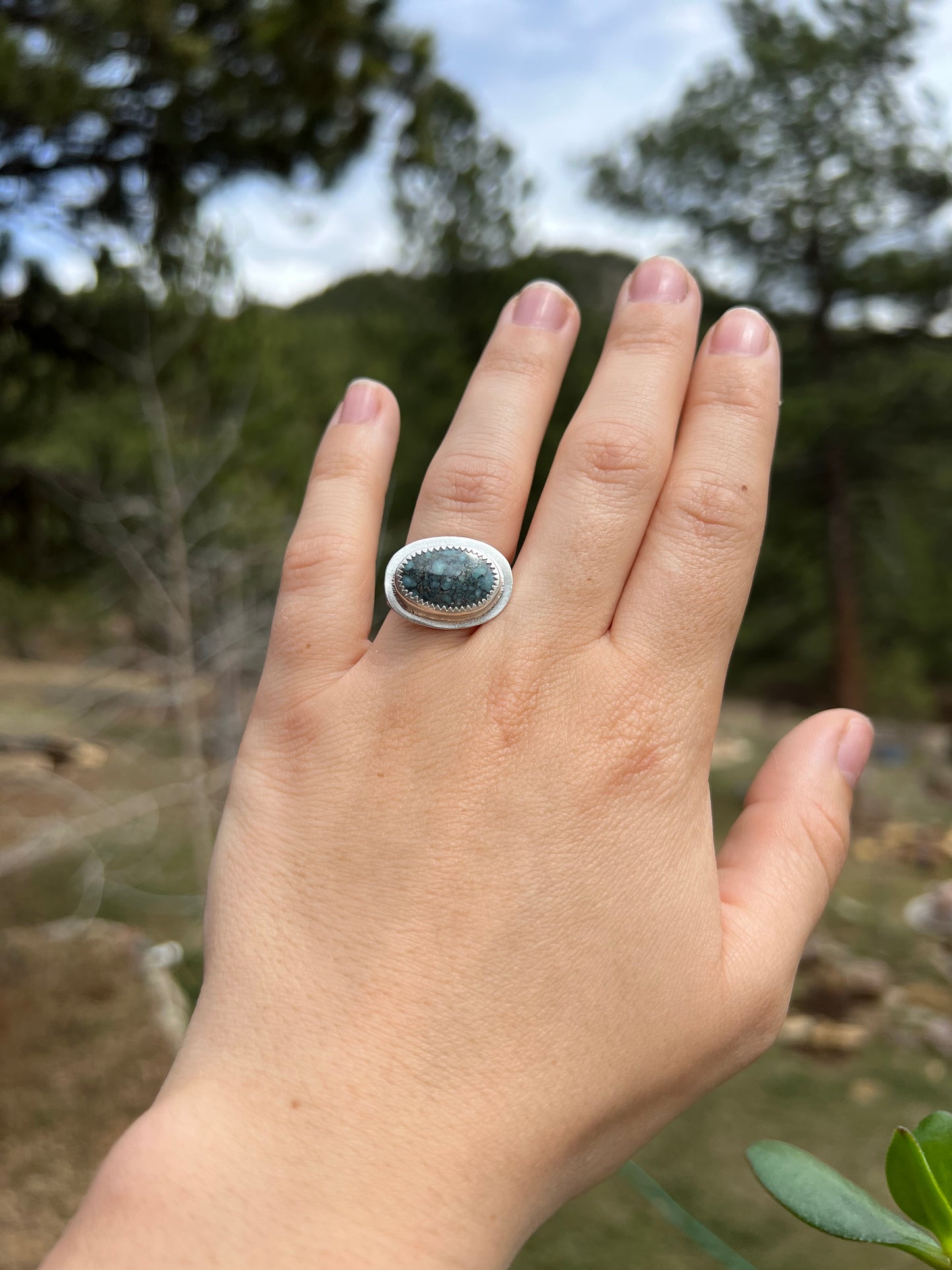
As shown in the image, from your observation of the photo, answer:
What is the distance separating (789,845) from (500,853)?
28cm

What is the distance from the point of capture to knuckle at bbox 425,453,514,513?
929 mm

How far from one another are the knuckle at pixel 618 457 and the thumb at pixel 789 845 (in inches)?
12.0

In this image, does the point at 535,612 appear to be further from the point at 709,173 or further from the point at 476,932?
the point at 709,173

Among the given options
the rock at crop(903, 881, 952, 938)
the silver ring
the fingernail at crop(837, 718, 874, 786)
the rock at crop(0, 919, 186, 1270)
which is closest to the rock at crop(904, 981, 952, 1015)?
the rock at crop(903, 881, 952, 938)

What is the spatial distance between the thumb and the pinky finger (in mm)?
418

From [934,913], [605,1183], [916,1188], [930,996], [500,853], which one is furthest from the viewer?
[934,913]

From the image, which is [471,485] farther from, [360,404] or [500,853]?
Result: [500,853]

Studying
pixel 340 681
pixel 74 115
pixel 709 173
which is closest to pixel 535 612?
pixel 340 681

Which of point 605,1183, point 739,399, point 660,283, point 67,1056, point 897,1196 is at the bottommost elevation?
point 67,1056

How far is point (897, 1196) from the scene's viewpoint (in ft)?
1.60

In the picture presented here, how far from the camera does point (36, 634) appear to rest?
10734 mm

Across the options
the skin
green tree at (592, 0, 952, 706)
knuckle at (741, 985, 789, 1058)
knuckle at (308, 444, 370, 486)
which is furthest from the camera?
green tree at (592, 0, 952, 706)

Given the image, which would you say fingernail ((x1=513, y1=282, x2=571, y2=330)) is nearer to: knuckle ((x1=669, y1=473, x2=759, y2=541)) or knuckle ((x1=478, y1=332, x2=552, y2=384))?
knuckle ((x1=478, y1=332, x2=552, y2=384))

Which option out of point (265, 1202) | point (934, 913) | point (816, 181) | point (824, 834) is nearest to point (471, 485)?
point (824, 834)
